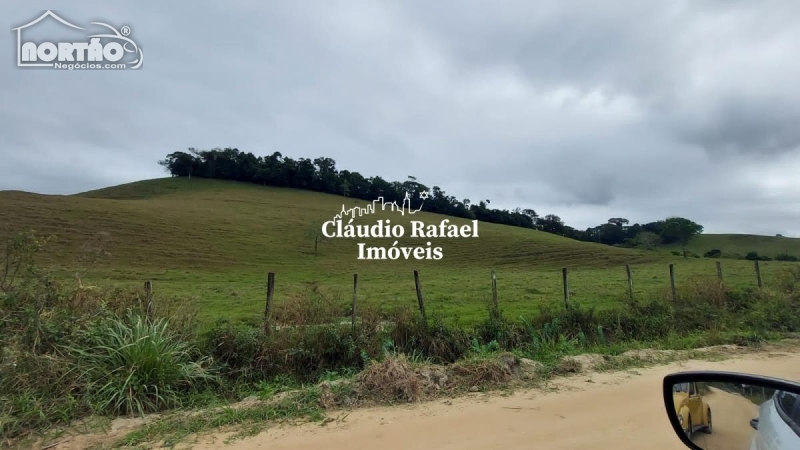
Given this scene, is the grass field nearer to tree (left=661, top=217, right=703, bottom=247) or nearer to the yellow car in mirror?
the yellow car in mirror

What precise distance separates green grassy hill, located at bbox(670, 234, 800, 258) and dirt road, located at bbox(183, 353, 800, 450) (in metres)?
77.7

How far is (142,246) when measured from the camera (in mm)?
37750

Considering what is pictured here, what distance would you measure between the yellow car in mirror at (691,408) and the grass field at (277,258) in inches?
504

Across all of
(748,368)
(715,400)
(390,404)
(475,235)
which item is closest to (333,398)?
(390,404)

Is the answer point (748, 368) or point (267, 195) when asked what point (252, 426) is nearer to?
point (748, 368)

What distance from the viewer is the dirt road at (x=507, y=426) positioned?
435 centimetres

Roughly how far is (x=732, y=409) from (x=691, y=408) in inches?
8.7

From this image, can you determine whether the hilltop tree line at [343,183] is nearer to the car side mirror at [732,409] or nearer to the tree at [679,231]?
the tree at [679,231]

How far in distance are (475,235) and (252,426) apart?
5483 cm

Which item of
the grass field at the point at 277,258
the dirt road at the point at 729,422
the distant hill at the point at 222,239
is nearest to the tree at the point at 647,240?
the distant hill at the point at 222,239

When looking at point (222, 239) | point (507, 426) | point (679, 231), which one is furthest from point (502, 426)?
point (679, 231)

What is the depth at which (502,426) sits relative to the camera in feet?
15.7

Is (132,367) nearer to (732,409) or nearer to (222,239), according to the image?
(732,409)

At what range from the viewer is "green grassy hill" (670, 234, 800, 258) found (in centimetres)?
7112
